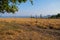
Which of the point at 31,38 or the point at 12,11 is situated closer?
the point at 12,11

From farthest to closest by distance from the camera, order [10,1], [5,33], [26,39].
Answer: [5,33] < [26,39] < [10,1]

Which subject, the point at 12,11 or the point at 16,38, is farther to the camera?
the point at 16,38

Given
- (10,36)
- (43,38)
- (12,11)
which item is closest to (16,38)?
(10,36)

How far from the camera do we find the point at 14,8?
1989 centimetres

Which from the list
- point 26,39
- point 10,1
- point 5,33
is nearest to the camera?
point 10,1

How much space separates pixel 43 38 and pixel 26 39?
91.1 inches

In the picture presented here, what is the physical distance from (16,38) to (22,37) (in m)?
0.94

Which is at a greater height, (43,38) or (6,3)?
(6,3)

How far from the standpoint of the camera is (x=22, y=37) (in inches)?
982

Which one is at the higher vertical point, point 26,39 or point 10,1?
point 10,1

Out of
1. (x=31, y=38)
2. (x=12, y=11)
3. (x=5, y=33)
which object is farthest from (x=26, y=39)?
(x=12, y=11)

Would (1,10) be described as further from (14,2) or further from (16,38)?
(16,38)

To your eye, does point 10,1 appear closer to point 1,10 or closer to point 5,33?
point 1,10

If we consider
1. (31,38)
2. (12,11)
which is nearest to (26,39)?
(31,38)
